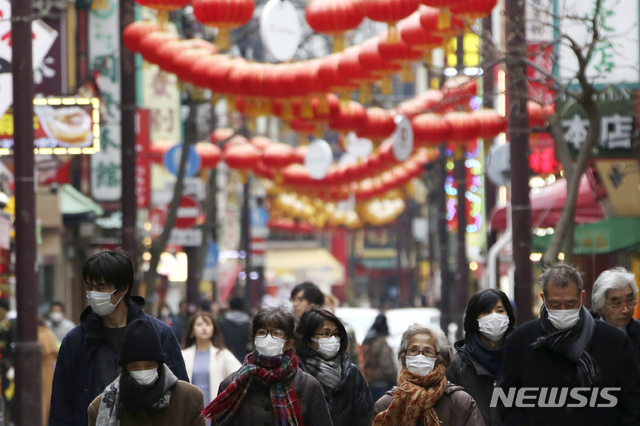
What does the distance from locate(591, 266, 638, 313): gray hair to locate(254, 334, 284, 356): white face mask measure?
2.29m

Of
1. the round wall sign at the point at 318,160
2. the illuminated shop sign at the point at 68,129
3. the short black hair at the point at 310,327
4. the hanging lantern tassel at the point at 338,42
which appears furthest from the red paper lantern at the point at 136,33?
the round wall sign at the point at 318,160

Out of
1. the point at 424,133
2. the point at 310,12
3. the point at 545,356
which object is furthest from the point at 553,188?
the point at 545,356

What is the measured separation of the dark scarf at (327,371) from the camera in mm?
7488

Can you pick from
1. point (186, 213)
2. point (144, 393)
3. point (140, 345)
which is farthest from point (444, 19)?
point (186, 213)

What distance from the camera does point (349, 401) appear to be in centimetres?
759

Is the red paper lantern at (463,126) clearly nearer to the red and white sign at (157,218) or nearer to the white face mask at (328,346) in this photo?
the white face mask at (328,346)

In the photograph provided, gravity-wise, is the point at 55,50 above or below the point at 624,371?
above

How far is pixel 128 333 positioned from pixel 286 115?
11.5 m

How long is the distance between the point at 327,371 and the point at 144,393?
1.94 metres

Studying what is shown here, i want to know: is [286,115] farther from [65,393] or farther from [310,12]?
[65,393]

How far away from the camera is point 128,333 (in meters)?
5.86

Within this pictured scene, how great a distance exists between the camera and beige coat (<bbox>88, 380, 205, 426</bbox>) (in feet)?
19.2

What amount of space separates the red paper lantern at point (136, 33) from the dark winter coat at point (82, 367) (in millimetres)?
10153

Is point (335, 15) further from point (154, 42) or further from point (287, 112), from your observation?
point (287, 112)
